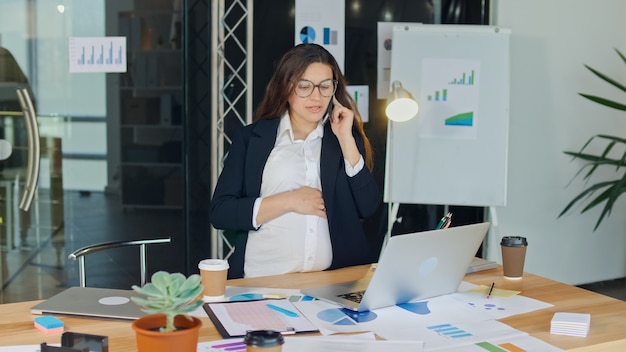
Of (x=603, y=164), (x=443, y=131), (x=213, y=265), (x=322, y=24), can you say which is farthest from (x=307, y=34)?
(x=213, y=265)

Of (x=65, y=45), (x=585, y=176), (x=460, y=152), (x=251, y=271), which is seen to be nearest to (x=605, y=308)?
(x=251, y=271)

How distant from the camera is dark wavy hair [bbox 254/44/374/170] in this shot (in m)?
2.52

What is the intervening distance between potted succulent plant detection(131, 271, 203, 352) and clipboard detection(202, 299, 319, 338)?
32cm

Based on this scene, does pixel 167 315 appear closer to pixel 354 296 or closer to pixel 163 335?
A: pixel 163 335

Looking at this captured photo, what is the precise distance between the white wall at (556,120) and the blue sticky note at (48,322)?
→ 3349 millimetres

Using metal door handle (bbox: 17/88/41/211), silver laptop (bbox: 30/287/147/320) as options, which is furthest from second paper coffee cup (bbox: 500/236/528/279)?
metal door handle (bbox: 17/88/41/211)

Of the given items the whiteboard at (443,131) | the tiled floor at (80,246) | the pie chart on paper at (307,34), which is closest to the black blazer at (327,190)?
the whiteboard at (443,131)

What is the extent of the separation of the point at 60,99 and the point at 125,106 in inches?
13.0

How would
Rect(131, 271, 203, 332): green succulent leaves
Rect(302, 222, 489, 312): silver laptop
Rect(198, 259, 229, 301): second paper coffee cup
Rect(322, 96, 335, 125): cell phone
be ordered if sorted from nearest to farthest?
Rect(131, 271, 203, 332): green succulent leaves, Rect(302, 222, 489, 312): silver laptop, Rect(198, 259, 229, 301): second paper coffee cup, Rect(322, 96, 335, 125): cell phone

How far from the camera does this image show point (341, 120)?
2562 millimetres

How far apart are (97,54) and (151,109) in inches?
15.4

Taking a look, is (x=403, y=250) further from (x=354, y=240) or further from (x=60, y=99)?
(x=60, y=99)

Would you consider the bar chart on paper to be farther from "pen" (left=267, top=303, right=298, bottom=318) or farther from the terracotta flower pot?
the terracotta flower pot

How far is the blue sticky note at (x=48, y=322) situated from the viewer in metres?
1.68
